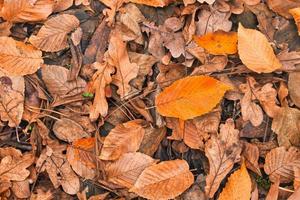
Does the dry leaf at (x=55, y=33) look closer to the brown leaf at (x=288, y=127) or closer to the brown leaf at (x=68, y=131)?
the brown leaf at (x=68, y=131)

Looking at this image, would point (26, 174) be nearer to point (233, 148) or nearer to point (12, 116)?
Result: point (12, 116)

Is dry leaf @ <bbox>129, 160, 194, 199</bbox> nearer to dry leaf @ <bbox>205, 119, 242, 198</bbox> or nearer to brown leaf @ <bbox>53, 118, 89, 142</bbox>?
dry leaf @ <bbox>205, 119, 242, 198</bbox>

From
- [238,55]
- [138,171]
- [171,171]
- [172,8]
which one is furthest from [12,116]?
[238,55]

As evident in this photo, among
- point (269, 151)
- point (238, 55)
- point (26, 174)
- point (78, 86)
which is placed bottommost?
point (26, 174)

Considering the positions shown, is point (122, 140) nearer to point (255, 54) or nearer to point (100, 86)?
point (100, 86)

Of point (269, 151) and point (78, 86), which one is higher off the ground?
point (78, 86)

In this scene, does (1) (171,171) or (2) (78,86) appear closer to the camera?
(1) (171,171)

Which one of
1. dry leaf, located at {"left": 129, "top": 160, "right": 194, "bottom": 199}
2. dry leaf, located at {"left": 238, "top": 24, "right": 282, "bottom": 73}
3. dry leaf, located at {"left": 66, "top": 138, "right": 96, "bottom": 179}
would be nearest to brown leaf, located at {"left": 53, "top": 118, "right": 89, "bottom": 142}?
dry leaf, located at {"left": 66, "top": 138, "right": 96, "bottom": 179}
